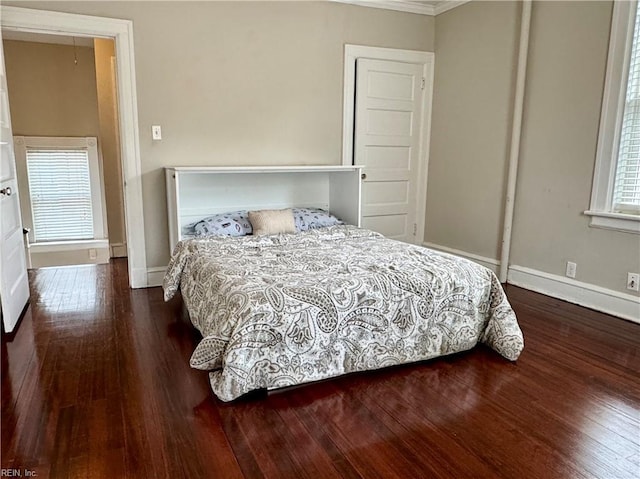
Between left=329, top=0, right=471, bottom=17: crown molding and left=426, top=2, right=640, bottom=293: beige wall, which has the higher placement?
left=329, top=0, right=471, bottom=17: crown molding

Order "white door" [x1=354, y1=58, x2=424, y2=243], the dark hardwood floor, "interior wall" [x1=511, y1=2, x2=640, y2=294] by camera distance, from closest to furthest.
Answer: the dark hardwood floor
"interior wall" [x1=511, y1=2, x2=640, y2=294]
"white door" [x1=354, y1=58, x2=424, y2=243]

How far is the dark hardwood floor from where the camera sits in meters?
1.59

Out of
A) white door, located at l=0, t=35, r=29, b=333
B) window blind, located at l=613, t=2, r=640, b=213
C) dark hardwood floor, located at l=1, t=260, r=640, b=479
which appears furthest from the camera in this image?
window blind, located at l=613, t=2, r=640, b=213

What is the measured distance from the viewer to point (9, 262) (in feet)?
9.37

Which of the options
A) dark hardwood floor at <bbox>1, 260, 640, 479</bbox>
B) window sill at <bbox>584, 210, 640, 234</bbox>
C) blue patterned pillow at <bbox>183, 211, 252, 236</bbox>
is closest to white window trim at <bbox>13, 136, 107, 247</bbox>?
blue patterned pillow at <bbox>183, 211, 252, 236</bbox>

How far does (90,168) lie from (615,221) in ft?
17.6

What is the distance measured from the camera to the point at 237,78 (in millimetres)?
3834

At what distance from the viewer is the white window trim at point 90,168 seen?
5109 mm

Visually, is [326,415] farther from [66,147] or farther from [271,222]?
[66,147]

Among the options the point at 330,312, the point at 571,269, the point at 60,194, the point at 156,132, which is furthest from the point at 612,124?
the point at 60,194

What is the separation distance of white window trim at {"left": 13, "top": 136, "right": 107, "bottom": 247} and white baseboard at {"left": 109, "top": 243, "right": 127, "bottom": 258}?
36cm

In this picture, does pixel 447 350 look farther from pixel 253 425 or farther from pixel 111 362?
pixel 111 362

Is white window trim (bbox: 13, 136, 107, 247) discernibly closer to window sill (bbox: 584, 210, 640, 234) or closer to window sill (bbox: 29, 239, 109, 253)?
window sill (bbox: 29, 239, 109, 253)

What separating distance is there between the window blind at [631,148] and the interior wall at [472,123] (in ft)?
3.06
